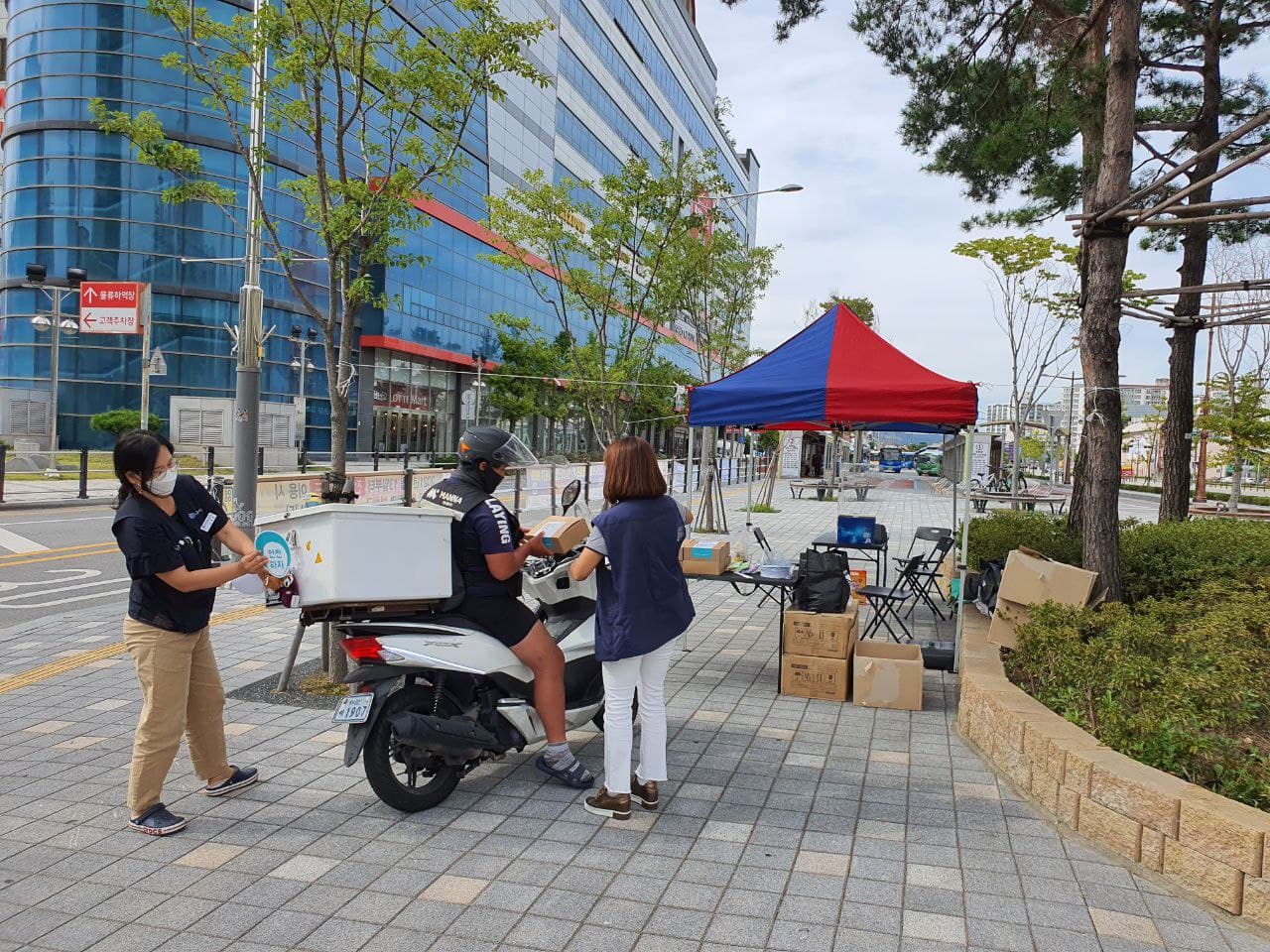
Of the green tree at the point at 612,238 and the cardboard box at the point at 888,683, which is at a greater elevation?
the green tree at the point at 612,238

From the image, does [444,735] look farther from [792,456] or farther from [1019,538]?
[792,456]

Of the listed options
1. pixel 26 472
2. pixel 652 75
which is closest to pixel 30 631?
pixel 26 472

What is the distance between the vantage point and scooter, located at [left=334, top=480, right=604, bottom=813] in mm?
3799

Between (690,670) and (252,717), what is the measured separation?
3.08 m

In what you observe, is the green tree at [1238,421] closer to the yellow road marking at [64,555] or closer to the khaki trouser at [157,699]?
the yellow road marking at [64,555]

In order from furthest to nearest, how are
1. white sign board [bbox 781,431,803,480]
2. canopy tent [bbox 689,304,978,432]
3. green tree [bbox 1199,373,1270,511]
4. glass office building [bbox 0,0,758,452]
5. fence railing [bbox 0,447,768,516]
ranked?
white sign board [bbox 781,431,803,480], glass office building [bbox 0,0,758,452], green tree [bbox 1199,373,1270,511], fence railing [bbox 0,447,768,516], canopy tent [bbox 689,304,978,432]

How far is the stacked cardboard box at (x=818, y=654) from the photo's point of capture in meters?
6.00

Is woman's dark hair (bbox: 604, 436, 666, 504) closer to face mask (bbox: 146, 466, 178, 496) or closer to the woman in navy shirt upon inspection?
the woman in navy shirt

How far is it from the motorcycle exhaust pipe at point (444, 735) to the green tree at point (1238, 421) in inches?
906

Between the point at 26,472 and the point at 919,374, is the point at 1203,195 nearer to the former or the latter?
the point at 919,374

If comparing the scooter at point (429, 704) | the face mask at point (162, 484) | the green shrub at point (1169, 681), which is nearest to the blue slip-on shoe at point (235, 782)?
the scooter at point (429, 704)

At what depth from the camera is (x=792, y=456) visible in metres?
38.5

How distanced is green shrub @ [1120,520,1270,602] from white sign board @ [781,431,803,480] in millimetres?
25957

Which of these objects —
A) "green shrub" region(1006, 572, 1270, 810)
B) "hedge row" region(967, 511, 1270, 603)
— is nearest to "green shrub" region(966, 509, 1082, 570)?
"hedge row" region(967, 511, 1270, 603)
